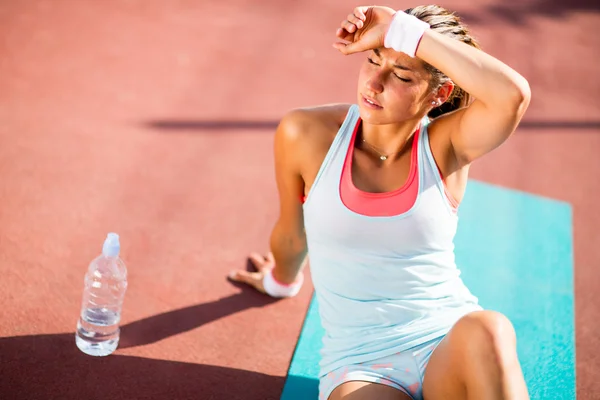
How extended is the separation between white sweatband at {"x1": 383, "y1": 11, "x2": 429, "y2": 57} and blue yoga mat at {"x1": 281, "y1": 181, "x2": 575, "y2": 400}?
145 centimetres

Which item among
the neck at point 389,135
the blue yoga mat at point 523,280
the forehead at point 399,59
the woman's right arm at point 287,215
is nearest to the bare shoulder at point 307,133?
the woman's right arm at point 287,215

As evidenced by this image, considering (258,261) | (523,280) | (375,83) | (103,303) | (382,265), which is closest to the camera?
(375,83)

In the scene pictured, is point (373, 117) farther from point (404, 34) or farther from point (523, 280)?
point (523, 280)

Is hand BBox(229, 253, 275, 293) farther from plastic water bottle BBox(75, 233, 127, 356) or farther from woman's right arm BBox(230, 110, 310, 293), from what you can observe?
plastic water bottle BBox(75, 233, 127, 356)

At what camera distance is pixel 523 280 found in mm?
4043

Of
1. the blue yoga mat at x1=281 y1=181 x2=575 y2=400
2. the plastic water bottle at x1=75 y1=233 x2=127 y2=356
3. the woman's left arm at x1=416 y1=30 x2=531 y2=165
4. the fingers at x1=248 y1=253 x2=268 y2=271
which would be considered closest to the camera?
the woman's left arm at x1=416 y1=30 x2=531 y2=165

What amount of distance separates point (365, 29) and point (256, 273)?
1.43 meters

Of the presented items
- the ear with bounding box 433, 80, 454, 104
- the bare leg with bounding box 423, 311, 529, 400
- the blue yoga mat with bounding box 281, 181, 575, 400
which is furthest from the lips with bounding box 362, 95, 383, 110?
the blue yoga mat with bounding box 281, 181, 575, 400

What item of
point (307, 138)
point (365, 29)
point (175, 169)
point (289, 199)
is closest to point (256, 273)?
point (289, 199)

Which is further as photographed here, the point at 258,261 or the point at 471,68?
the point at 258,261

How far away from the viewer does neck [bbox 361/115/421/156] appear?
280 centimetres

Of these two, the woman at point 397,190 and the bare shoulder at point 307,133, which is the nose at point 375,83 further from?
the bare shoulder at point 307,133

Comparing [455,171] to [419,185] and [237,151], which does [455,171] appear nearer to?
[419,185]

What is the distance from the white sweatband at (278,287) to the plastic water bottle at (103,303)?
0.65 m
